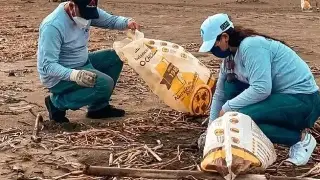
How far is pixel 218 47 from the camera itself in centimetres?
536

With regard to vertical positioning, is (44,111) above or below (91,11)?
below

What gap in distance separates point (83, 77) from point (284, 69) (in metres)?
1.78

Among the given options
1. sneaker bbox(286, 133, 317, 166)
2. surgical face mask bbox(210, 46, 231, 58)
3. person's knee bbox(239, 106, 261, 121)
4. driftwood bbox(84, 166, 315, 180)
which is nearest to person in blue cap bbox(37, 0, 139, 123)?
surgical face mask bbox(210, 46, 231, 58)

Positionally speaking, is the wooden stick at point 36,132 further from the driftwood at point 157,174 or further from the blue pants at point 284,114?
the blue pants at point 284,114

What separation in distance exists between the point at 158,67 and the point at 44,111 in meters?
1.58

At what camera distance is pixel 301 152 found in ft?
17.4

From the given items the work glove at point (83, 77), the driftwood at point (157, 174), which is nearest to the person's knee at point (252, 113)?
the driftwood at point (157, 174)

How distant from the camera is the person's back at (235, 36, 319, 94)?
5.29 metres

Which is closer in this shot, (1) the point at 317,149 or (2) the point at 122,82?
(1) the point at 317,149

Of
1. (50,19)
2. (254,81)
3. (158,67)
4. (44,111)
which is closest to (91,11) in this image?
(50,19)

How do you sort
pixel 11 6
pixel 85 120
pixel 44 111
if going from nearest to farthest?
pixel 85 120
pixel 44 111
pixel 11 6

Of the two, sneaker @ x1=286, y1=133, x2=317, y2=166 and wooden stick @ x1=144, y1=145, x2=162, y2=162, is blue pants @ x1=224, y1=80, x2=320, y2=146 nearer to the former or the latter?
sneaker @ x1=286, y1=133, x2=317, y2=166

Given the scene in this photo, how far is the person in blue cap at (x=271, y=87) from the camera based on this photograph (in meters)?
→ 5.24

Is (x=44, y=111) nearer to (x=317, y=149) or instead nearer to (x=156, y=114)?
(x=156, y=114)
